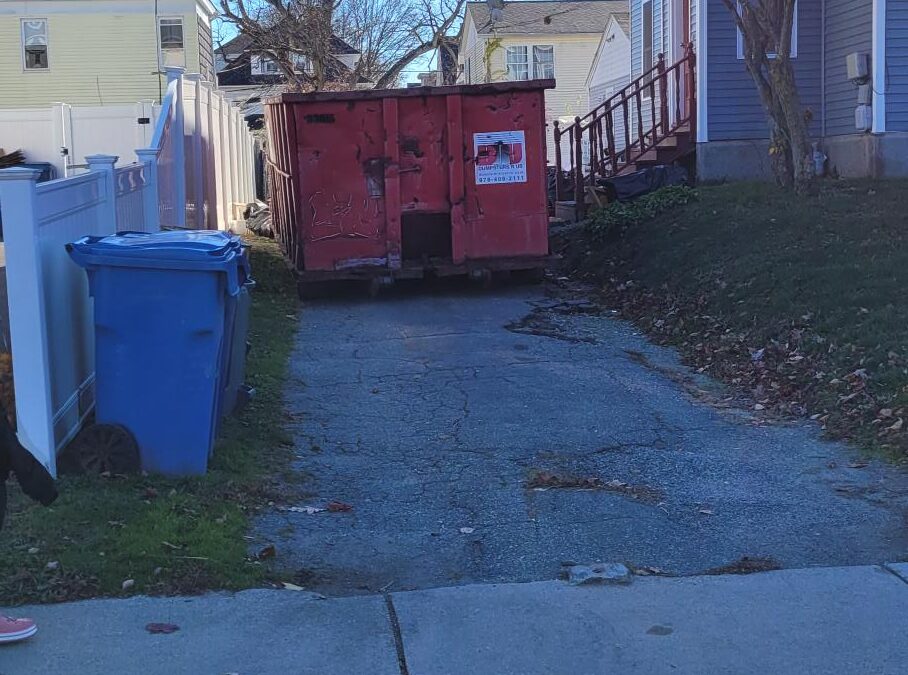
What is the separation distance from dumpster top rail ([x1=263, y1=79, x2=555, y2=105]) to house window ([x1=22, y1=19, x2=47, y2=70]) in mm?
22395

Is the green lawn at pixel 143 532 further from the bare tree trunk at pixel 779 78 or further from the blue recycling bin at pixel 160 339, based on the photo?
the bare tree trunk at pixel 779 78

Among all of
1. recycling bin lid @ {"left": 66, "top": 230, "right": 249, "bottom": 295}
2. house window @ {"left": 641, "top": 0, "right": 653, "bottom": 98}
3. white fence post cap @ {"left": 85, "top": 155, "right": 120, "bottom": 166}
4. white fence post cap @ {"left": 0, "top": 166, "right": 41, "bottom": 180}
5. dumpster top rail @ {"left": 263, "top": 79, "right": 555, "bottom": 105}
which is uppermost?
house window @ {"left": 641, "top": 0, "right": 653, "bottom": 98}

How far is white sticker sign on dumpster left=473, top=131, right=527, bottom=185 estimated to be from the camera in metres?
12.3

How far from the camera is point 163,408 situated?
5.80 metres

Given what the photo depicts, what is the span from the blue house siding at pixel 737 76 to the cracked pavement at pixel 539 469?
8632 millimetres

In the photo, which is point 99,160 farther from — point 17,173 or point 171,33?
point 171,33

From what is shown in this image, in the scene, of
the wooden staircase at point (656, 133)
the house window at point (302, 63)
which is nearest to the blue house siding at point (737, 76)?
the wooden staircase at point (656, 133)

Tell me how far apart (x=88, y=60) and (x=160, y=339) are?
93.5 ft

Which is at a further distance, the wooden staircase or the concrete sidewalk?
the wooden staircase

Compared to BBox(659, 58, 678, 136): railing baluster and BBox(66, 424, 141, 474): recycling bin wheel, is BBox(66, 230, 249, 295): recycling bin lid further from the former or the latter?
BBox(659, 58, 678, 136): railing baluster

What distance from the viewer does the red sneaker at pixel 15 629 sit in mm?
4086

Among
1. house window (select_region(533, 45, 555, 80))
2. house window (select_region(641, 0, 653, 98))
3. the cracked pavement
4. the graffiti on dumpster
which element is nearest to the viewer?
the cracked pavement

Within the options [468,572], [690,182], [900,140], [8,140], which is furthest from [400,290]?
[8,140]

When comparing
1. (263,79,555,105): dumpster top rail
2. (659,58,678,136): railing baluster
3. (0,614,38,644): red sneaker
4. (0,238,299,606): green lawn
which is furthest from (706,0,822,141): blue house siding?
(0,614,38,644): red sneaker
